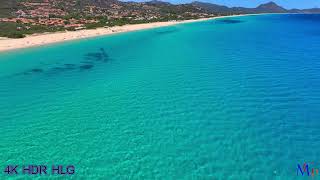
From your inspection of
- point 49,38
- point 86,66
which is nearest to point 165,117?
point 86,66

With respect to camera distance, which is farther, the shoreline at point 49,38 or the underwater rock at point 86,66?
the shoreline at point 49,38

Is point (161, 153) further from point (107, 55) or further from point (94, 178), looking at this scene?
point (107, 55)

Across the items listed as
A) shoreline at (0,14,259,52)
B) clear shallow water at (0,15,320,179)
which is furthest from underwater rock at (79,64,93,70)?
shoreline at (0,14,259,52)

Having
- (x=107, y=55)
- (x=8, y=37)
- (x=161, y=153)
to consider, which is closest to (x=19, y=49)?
(x=8, y=37)

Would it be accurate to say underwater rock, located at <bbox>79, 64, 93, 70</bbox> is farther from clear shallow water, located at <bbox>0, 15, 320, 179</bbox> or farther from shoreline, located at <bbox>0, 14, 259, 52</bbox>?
shoreline, located at <bbox>0, 14, 259, 52</bbox>

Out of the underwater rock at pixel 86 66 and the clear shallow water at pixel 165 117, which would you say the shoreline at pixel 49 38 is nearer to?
the clear shallow water at pixel 165 117

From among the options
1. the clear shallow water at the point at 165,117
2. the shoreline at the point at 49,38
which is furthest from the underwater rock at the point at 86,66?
the shoreline at the point at 49,38

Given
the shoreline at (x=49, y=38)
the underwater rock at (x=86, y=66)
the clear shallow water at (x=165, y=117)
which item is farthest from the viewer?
the shoreline at (x=49, y=38)

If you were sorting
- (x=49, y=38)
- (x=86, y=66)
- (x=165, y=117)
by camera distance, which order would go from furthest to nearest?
(x=49, y=38) < (x=86, y=66) < (x=165, y=117)

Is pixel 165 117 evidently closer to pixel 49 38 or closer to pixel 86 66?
pixel 86 66
